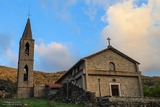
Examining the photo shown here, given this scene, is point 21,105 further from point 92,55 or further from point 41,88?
point 41,88

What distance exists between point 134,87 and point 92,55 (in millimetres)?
7781

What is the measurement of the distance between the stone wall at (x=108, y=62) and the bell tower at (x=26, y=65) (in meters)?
16.5

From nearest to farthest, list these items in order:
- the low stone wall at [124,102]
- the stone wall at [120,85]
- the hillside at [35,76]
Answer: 1. the low stone wall at [124,102]
2. the stone wall at [120,85]
3. the hillside at [35,76]

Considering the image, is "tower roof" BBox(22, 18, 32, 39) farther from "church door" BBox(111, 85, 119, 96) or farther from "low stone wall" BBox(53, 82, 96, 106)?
"church door" BBox(111, 85, 119, 96)

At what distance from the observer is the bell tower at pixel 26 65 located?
46.8 metres

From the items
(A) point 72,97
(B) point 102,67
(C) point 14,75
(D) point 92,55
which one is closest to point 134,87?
(B) point 102,67

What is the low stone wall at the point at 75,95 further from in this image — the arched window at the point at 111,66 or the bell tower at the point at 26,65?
the bell tower at the point at 26,65

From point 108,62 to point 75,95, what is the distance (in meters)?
8.32

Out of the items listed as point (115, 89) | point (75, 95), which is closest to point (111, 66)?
point (115, 89)

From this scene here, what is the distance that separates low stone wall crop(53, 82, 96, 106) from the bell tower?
12865mm

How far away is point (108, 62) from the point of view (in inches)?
1423

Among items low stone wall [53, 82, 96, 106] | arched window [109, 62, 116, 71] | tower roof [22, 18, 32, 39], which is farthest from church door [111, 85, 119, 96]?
tower roof [22, 18, 32, 39]

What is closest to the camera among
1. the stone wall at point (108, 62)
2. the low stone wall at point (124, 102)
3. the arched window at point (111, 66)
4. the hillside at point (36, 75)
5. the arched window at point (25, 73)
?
the low stone wall at point (124, 102)

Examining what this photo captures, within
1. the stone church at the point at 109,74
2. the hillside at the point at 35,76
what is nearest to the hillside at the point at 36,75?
the hillside at the point at 35,76
